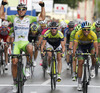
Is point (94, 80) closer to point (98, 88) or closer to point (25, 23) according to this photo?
point (98, 88)

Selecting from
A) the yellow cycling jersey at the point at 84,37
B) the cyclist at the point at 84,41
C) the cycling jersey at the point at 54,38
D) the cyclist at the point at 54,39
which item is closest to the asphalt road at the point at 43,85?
the cyclist at the point at 54,39

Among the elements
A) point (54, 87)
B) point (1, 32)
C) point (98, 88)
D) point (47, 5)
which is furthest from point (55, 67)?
point (47, 5)

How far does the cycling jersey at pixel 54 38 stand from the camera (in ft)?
38.2

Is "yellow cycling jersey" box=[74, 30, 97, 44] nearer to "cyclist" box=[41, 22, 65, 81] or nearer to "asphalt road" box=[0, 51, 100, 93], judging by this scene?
"cyclist" box=[41, 22, 65, 81]

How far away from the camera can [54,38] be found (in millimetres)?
11836

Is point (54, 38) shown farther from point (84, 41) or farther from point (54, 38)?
point (84, 41)

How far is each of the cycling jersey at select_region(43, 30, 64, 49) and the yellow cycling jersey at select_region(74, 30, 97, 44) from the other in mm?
1251

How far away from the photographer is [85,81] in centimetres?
962

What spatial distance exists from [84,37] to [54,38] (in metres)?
1.69

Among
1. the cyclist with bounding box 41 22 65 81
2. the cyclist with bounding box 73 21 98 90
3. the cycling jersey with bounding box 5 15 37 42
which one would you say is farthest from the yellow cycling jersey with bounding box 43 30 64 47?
the cycling jersey with bounding box 5 15 37 42

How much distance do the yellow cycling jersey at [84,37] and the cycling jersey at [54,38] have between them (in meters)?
1.25

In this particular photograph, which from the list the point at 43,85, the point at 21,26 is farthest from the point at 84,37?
the point at 43,85

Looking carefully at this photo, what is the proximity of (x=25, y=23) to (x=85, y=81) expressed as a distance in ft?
7.14

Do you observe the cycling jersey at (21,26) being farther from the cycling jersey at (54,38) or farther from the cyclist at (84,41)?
the cycling jersey at (54,38)
